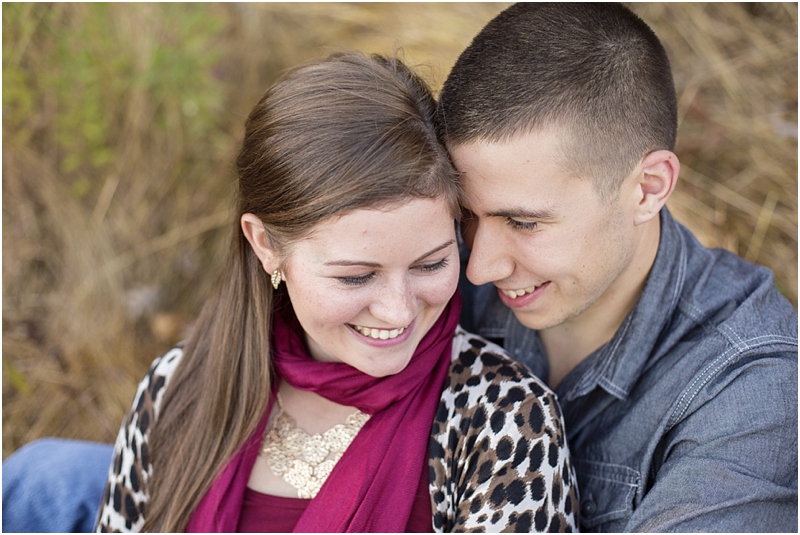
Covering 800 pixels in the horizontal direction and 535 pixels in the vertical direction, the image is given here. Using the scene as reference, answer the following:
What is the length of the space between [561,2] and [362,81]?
0.70 meters

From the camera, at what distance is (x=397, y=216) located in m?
1.75

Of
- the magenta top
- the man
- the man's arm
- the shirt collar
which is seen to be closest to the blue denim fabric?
the magenta top

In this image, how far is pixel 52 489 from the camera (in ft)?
8.48

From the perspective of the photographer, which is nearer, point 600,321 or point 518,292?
point 518,292

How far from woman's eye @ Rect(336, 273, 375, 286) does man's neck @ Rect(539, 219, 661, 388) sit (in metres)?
0.76

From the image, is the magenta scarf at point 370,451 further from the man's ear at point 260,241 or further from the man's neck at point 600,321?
the man's neck at point 600,321

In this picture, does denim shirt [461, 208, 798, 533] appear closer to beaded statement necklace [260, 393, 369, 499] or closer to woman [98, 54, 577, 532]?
woman [98, 54, 577, 532]

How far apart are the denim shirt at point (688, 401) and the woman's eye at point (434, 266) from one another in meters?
0.69

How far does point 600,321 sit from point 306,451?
996mm

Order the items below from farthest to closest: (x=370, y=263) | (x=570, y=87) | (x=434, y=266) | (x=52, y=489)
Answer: (x=52, y=489) < (x=570, y=87) < (x=434, y=266) < (x=370, y=263)

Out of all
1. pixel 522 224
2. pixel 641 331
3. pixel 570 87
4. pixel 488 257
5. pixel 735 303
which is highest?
pixel 570 87

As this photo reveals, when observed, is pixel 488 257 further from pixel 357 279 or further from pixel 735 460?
pixel 735 460

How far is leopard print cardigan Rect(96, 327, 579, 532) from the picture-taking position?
186 cm

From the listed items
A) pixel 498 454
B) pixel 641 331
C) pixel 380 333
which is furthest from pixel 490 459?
pixel 641 331
